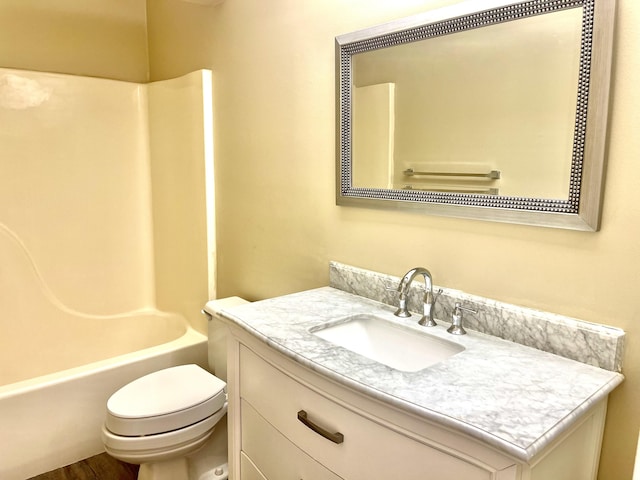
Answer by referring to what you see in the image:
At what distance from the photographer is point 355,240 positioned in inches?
67.3

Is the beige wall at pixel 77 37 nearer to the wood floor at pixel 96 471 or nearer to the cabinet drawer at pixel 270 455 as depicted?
the wood floor at pixel 96 471

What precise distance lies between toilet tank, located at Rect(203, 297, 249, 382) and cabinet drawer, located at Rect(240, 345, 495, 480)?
28.2 inches

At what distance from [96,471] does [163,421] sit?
719 mm

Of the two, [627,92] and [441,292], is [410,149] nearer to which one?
[441,292]

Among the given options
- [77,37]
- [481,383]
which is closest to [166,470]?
[481,383]

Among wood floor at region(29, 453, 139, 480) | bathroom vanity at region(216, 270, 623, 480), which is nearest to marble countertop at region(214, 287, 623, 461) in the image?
bathroom vanity at region(216, 270, 623, 480)

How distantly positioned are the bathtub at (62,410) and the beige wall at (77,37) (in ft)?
5.55

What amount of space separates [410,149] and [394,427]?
849mm

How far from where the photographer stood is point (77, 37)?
2750mm

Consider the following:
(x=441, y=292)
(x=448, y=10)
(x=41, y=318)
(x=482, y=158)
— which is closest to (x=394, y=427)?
(x=441, y=292)

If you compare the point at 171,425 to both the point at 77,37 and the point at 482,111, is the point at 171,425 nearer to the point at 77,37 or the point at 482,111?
the point at 482,111

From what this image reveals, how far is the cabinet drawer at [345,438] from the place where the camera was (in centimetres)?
91

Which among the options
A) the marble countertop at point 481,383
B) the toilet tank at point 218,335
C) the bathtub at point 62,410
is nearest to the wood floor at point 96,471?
the bathtub at point 62,410

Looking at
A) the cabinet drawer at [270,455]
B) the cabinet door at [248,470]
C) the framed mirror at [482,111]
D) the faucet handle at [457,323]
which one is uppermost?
the framed mirror at [482,111]
